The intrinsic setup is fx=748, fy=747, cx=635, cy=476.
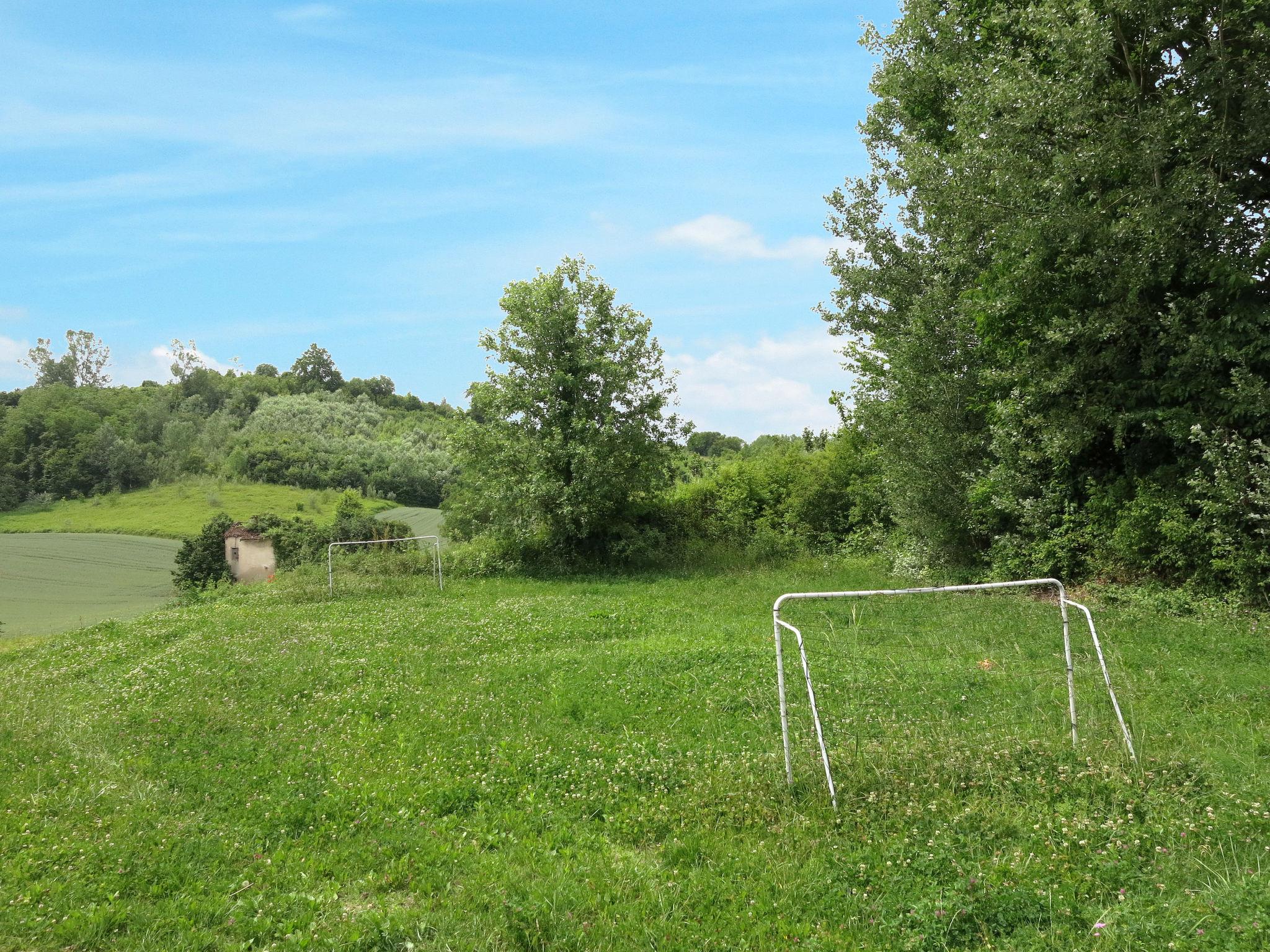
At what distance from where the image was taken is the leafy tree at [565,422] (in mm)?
25797

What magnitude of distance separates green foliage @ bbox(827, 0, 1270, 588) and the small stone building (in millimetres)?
29033

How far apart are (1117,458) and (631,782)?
15532 millimetres

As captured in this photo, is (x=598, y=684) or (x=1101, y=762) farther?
(x=598, y=684)

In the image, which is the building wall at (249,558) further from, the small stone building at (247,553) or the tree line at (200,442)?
the tree line at (200,442)

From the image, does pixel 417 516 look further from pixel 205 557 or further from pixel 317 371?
pixel 317 371

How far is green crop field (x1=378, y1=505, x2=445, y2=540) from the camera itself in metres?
54.5

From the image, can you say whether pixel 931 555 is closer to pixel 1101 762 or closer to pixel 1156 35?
pixel 1156 35

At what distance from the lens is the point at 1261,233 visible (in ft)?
46.8

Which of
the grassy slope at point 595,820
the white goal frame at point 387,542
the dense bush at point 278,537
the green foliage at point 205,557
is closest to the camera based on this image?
the grassy slope at point 595,820

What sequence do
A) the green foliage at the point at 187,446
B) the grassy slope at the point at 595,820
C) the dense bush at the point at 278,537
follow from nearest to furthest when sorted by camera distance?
the grassy slope at the point at 595,820
the dense bush at the point at 278,537
the green foliage at the point at 187,446

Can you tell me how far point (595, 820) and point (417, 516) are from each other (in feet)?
184

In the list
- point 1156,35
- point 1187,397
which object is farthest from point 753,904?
point 1156,35

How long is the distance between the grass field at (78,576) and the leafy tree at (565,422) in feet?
45.5

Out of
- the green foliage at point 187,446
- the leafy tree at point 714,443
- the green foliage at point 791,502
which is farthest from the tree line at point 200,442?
the green foliage at point 791,502
